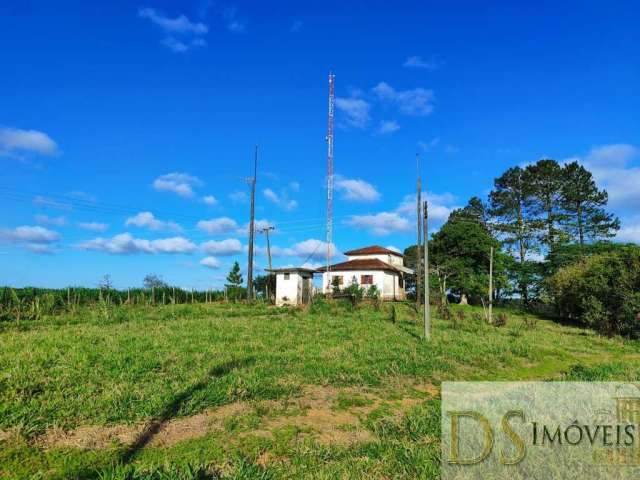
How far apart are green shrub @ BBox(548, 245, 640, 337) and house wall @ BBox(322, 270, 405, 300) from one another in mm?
16933

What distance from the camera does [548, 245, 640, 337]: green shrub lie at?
1944 centimetres

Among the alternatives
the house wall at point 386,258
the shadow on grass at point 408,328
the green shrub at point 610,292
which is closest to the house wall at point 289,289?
the shadow on grass at point 408,328

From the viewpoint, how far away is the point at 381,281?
4019 centimetres

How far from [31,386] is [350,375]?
17.6 feet

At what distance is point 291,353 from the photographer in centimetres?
1024

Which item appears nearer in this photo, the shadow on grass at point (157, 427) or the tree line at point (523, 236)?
the shadow on grass at point (157, 427)

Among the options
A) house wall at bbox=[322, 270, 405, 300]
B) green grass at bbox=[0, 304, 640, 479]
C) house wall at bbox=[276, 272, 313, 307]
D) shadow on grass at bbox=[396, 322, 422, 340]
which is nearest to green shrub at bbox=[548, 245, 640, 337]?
green grass at bbox=[0, 304, 640, 479]

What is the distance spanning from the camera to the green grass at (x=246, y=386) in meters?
4.39

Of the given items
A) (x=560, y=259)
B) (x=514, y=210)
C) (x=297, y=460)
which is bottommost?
(x=297, y=460)

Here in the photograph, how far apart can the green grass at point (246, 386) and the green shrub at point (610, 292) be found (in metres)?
5.58

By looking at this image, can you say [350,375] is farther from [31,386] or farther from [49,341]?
[49,341]


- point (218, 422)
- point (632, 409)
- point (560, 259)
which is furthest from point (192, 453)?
point (560, 259)

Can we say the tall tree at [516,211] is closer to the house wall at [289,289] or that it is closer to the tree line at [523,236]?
the tree line at [523,236]

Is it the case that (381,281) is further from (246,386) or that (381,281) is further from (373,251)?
(246,386)
